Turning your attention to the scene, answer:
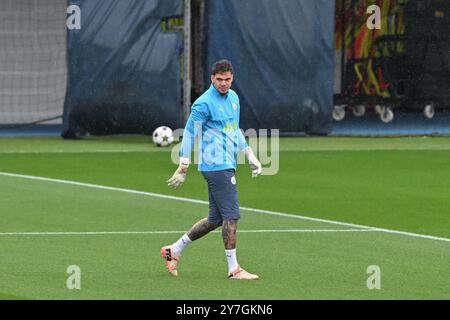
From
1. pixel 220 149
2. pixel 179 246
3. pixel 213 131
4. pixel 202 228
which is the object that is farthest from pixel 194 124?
pixel 179 246

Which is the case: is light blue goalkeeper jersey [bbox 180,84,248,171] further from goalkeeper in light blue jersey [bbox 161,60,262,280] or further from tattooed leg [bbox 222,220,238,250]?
tattooed leg [bbox 222,220,238,250]

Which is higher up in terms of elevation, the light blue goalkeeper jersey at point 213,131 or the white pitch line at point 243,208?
the light blue goalkeeper jersey at point 213,131

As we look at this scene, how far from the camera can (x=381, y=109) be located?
108ft

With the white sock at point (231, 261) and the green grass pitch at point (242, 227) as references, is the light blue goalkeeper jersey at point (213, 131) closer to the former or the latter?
the white sock at point (231, 261)

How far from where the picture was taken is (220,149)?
38.3ft

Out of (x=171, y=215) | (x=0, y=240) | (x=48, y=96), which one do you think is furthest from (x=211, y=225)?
(x=48, y=96)

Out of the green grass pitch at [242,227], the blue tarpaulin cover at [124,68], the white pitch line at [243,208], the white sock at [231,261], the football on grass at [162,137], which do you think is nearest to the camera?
the green grass pitch at [242,227]

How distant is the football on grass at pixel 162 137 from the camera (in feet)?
87.7

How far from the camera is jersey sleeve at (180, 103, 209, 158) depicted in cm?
1160

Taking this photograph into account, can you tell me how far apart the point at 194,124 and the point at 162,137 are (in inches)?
595

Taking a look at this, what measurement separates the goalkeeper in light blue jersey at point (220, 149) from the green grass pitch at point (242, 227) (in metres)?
0.38

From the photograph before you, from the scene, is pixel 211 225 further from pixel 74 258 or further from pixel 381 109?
pixel 381 109

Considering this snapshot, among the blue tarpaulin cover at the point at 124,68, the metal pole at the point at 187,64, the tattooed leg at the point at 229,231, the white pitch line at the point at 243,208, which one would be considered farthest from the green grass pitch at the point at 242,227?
the blue tarpaulin cover at the point at 124,68

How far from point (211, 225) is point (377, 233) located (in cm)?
341
